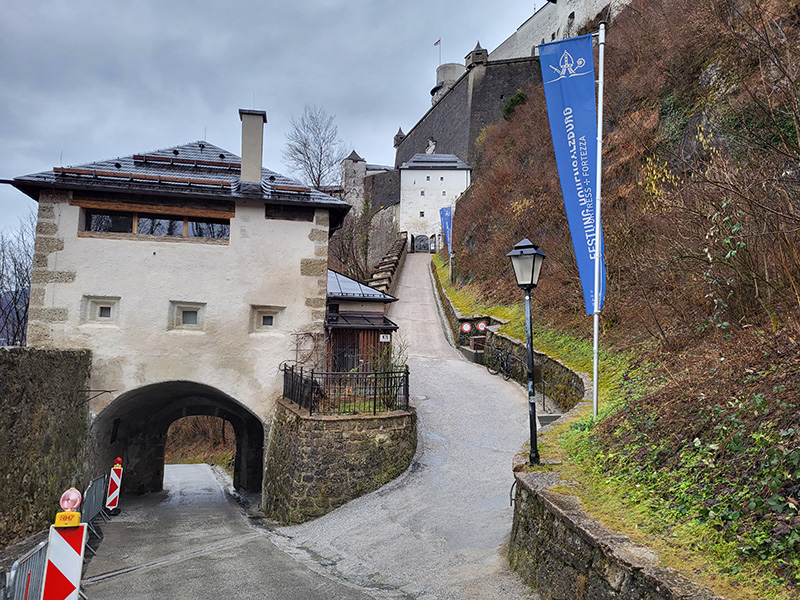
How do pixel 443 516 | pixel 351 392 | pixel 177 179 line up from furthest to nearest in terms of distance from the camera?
pixel 177 179, pixel 351 392, pixel 443 516

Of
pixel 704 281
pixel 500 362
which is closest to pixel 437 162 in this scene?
pixel 500 362

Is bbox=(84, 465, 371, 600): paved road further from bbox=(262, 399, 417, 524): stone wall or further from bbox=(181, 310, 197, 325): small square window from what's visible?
bbox=(181, 310, 197, 325): small square window

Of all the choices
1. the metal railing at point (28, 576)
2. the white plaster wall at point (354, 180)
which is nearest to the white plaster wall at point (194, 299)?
the metal railing at point (28, 576)

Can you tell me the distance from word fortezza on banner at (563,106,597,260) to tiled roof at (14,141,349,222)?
5.52 m

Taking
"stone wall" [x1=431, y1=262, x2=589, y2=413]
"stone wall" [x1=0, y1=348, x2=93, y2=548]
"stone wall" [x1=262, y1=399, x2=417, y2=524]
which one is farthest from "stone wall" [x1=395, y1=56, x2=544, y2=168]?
"stone wall" [x1=0, y1=348, x2=93, y2=548]

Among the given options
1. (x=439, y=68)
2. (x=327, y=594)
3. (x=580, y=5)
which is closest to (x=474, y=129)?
(x=580, y=5)

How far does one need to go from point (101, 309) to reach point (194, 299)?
187 cm

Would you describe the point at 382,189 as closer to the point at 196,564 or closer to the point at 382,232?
the point at 382,232

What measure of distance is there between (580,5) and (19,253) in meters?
37.9

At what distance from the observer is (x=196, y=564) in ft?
24.4

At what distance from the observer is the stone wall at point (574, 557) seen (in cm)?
332

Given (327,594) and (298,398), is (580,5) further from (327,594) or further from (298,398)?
(327,594)

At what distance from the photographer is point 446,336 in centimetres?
2358

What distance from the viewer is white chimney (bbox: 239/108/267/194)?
40.3ft
